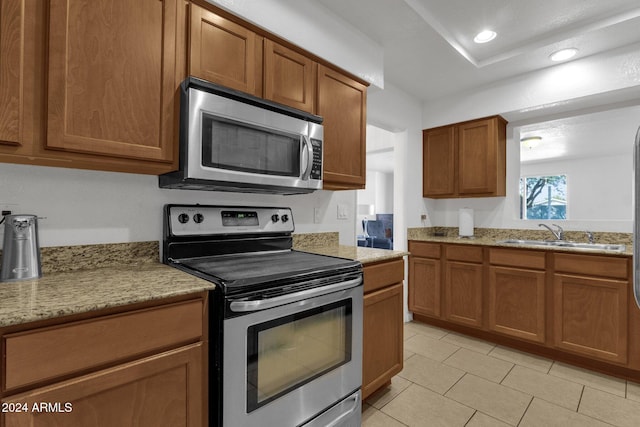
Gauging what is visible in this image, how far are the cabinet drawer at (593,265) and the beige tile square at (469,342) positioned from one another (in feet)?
2.95

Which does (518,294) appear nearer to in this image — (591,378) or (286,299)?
(591,378)

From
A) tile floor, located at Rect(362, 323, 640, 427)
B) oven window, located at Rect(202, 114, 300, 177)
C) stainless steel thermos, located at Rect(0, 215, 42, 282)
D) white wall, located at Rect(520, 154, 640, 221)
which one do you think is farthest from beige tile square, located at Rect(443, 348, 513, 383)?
white wall, located at Rect(520, 154, 640, 221)

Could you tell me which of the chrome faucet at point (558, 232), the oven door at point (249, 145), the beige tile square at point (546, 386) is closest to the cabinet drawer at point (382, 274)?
the oven door at point (249, 145)

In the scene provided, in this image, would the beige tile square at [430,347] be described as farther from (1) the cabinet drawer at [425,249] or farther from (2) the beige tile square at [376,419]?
(2) the beige tile square at [376,419]

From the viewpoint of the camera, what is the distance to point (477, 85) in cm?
312

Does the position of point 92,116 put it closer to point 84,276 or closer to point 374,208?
point 84,276

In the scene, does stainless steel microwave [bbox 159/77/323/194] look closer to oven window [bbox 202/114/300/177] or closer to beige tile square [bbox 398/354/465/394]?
oven window [bbox 202/114/300/177]

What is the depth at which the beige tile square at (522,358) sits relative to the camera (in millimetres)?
2395

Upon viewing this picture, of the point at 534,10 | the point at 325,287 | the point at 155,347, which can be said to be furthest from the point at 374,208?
the point at 155,347

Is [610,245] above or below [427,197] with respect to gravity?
below

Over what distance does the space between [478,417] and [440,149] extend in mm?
2582

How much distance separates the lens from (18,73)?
3.35 feet

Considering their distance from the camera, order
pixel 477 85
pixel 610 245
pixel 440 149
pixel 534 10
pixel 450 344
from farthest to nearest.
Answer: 1. pixel 440 149
2. pixel 477 85
3. pixel 450 344
4. pixel 610 245
5. pixel 534 10

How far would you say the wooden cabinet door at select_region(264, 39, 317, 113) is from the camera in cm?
167
